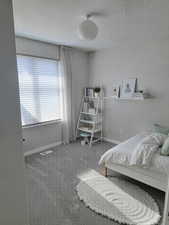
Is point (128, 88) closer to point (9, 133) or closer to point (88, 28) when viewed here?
point (88, 28)

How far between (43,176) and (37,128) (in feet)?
3.92

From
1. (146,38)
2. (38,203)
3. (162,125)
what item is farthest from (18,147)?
(146,38)

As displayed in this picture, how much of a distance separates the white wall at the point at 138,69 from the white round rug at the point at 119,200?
165 centimetres

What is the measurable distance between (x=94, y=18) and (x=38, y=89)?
1842mm

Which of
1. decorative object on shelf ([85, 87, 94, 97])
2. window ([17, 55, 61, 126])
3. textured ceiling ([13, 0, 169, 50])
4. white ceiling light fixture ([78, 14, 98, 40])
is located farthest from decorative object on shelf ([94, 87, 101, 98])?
white ceiling light fixture ([78, 14, 98, 40])

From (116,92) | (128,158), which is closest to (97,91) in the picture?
(116,92)

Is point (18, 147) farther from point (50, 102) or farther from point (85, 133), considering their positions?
point (85, 133)

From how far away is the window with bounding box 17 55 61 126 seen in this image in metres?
2.97

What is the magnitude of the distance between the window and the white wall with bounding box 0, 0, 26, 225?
2186 mm

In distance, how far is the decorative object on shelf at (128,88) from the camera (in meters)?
3.34

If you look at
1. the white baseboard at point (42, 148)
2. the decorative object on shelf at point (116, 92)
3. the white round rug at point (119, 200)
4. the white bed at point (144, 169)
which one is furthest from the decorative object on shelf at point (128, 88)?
the white baseboard at point (42, 148)

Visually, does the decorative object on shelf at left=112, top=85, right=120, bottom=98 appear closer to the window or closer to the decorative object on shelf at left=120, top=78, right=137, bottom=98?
the decorative object on shelf at left=120, top=78, right=137, bottom=98

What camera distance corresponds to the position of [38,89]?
322 cm

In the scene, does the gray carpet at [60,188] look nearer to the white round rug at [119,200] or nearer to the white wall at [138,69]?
the white round rug at [119,200]
